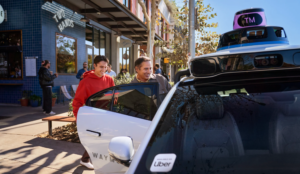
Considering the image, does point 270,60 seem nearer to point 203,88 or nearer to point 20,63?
point 203,88

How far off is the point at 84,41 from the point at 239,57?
43.7 ft

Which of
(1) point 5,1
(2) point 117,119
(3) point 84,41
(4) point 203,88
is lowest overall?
(2) point 117,119

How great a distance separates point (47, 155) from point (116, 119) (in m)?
2.48

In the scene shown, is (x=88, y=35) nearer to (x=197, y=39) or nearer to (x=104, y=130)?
(x=197, y=39)

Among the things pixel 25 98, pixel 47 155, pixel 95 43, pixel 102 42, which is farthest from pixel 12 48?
pixel 47 155

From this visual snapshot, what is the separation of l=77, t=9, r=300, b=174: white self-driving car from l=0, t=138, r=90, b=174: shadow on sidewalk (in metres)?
2.67

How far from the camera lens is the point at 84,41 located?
14.1m

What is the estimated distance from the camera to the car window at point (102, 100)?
3.09 metres

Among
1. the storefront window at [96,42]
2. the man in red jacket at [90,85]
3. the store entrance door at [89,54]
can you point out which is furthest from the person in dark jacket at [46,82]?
the storefront window at [96,42]

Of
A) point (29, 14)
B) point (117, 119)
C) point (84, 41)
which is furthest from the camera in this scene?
point (84, 41)

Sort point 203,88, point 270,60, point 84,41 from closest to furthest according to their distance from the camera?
1. point 270,60
2. point 203,88
3. point 84,41

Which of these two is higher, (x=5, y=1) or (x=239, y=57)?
(x=5, y=1)

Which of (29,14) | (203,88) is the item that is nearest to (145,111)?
(203,88)

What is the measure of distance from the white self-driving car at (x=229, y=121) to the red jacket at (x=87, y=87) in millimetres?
2095
